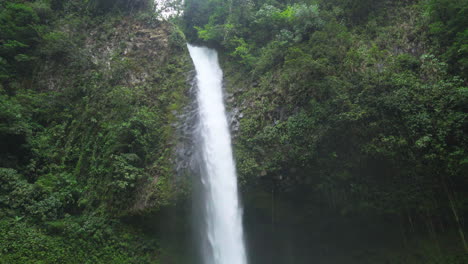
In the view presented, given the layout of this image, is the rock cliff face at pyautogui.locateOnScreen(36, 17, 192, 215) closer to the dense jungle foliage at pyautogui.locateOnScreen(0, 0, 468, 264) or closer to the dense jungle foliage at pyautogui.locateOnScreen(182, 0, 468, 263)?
the dense jungle foliage at pyautogui.locateOnScreen(0, 0, 468, 264)

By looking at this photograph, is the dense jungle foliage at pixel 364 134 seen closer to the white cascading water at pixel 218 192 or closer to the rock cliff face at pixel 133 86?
the white cascading water at pixel 218 192

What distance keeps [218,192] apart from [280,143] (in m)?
2.93

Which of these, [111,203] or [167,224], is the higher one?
[111,203]

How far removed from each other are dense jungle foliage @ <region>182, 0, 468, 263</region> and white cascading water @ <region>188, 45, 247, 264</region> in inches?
23.2

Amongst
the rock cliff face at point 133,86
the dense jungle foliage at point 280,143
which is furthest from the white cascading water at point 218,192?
the rock cliff face at point 133,86

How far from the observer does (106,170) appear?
27.7 ft

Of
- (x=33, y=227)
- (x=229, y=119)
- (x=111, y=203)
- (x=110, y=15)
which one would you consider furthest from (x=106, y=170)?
(x=110, y=15)

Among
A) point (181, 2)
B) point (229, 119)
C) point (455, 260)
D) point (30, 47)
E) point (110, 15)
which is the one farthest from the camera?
point (181, 2)

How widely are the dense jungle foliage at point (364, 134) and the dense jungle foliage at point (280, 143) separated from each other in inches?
1.6

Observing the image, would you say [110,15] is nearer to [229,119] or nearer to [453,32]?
[229,119]

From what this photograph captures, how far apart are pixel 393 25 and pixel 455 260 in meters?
8.08

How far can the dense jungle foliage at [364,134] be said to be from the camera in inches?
263

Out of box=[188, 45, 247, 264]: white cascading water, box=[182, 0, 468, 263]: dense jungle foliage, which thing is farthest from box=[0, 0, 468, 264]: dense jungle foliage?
box=[188, 45, 247, 264]: white cascading water

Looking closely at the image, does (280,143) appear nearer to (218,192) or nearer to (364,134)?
(364,134)
